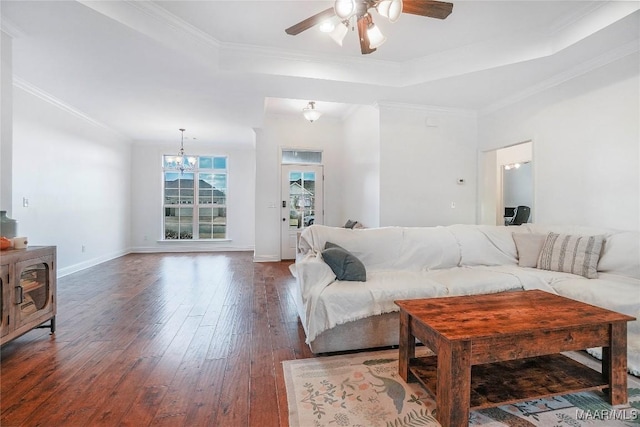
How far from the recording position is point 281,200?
6105 mm

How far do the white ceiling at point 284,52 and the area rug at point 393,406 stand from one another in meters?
2.95

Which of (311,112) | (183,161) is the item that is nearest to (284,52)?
(311,112)

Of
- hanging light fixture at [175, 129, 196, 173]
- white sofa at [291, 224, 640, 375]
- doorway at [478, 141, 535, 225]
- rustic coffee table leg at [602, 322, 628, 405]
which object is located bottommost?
rustic coffee table leg at [602, 322, 628, 405]

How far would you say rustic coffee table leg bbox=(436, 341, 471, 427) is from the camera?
4.66ft

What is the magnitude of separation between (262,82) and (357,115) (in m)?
2.35

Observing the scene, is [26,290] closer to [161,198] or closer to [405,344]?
[405,344]

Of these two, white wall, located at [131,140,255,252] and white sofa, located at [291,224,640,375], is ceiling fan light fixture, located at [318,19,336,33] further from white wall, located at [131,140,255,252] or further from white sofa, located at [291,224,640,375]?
white wall, located at [131,140,255,252]

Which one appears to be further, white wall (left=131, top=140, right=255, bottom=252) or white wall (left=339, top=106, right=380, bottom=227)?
white wall (left=131, top=140, right=255, bottom=252)

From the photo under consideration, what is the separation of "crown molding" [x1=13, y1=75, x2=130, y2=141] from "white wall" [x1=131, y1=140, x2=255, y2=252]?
4.26 ft

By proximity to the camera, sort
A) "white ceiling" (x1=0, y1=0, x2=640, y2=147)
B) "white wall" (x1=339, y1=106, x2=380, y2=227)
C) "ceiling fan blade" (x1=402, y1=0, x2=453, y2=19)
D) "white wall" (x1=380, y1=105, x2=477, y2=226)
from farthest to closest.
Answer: "white wall" (x1=339, y1=106, x2=380, y2=227), "white wall" (x1=380, y1=105, x2=477, y2=226), "white ceiling" (x1=0, y1=0, x2=640, y2=147), "ceiling fan blade" (x1=402, y1=0, x2=453, y2=19)

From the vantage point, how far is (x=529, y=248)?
317 centimetres

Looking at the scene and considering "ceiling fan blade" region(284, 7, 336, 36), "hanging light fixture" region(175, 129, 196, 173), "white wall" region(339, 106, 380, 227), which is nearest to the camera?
"ceiling fan blade" region(284, 7, 336, 36)

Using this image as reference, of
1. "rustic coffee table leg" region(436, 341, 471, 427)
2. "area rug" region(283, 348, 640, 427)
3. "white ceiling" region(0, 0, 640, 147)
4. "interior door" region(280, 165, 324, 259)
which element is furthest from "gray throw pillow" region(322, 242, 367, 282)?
"interior door" region(280, 165, 324, 259)

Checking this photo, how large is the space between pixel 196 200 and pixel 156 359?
18.9 ft
